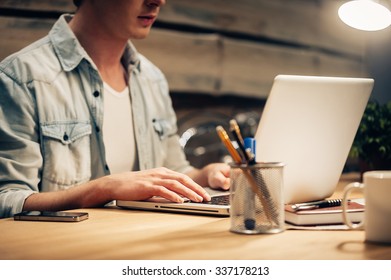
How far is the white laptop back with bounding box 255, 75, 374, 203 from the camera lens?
1.17 m

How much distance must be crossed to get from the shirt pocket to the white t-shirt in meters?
0.14

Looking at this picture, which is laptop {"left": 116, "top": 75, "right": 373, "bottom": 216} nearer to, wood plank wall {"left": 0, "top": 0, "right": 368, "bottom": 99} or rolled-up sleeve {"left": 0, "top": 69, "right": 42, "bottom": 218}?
rolled-up sleeve {"left": 0, "top": 69, "right": 42, "bottom": 218}

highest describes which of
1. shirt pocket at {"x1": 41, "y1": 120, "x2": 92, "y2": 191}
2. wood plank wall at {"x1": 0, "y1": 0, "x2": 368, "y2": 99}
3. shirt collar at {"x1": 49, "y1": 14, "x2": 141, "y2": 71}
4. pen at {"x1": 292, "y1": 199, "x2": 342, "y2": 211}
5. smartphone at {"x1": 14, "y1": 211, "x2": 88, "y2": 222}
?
wood plank wall at {"x1": 0, "y1": 0, "x2": 368, "y2": 99}

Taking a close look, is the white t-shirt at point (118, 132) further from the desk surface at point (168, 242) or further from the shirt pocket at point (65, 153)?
the desk surface at point (168, 242)

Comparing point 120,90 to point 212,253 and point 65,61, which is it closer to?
point 65,61

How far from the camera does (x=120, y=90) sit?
7.08 feet

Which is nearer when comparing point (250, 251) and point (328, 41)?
point (250, 251)

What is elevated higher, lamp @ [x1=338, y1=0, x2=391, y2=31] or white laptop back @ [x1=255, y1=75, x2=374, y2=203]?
lamp @ [x1=338, y1=0, x2=391, y2=31]

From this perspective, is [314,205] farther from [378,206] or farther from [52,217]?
[52,217]

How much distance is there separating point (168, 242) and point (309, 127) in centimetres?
41

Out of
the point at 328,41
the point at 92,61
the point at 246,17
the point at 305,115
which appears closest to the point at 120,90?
the point at 92,61

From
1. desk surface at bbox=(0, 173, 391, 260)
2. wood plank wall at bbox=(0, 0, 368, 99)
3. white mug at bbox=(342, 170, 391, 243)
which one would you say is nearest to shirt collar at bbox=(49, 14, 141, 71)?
wood plank wall at bbox=(0, 0, 368, 99)
